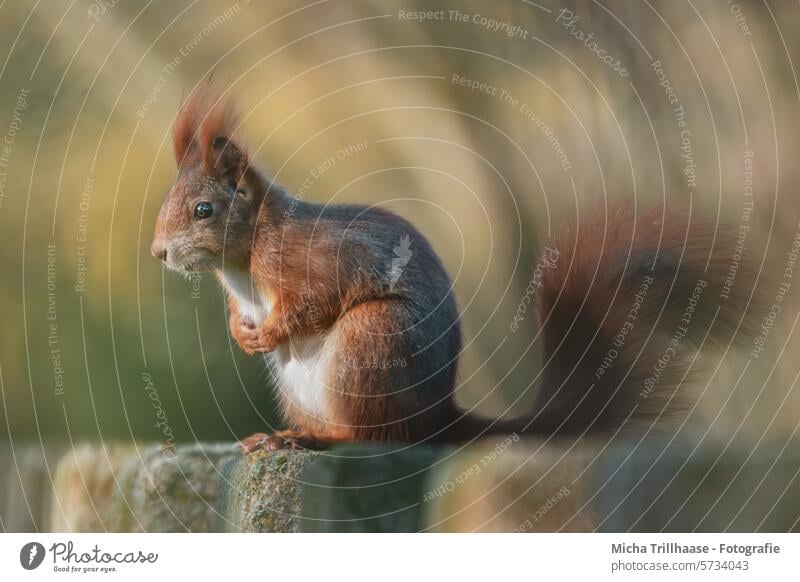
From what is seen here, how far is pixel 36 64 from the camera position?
355 cm

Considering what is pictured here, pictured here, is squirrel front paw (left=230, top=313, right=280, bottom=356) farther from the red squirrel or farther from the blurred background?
the blurred background

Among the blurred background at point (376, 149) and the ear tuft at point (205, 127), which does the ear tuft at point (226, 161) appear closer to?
the ear tuft at point (205, 127)

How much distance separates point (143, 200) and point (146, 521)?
1.10 metres

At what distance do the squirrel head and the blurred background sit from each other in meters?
0.53

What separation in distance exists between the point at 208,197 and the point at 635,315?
942 mm

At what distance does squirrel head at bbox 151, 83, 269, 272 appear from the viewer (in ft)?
8.04

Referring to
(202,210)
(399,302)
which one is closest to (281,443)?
(399,302)

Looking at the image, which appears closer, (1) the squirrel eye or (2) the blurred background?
(1) the squirrel eye

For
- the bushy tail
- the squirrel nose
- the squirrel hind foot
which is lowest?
the squirrel hind foot

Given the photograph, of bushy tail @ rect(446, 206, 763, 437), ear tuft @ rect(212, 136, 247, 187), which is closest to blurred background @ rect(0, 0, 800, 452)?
bushy tail @ rect(446, 206, 763, 437)

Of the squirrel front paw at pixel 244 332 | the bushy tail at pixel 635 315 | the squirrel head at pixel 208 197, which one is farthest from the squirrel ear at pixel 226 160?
the bushy tail at pixel 635 315

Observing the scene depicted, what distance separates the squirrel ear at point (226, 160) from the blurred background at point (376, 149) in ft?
1.91

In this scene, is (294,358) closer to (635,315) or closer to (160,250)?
(160,250)

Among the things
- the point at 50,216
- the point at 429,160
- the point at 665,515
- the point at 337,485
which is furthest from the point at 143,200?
the point at 665,515
